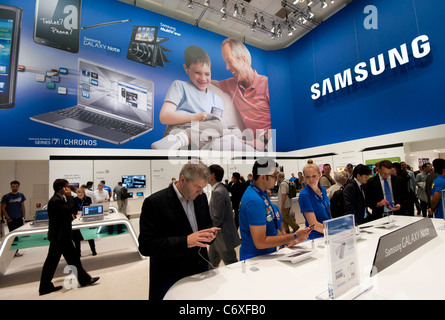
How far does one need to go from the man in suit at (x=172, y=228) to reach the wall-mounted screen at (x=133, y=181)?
7.19 metres

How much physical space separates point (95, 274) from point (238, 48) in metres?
11.1

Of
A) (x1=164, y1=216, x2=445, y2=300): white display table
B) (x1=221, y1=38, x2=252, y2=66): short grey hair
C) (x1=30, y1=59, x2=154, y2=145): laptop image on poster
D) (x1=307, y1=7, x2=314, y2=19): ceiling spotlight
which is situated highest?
(x1=307, y1=7, x2=314, y2=19): ceiling spotlight

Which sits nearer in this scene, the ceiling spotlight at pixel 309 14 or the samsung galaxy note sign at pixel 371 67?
the samsung galaxy note sign at pixel 371 67

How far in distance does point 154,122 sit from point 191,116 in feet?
5.08

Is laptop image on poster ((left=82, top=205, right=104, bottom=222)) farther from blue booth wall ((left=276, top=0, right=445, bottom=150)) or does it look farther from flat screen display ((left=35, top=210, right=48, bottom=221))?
blue booth wall ((left=276, top=0, right=445, bottom=150))

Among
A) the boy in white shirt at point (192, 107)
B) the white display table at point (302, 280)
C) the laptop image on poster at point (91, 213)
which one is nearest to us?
the white display table at point (302, 280)

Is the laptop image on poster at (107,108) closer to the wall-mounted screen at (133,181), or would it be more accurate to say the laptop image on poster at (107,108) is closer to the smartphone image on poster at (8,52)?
the smartphone image on poster at (8,52)

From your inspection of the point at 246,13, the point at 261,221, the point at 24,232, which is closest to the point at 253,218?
the point at 261,221

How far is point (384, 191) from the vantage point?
3291mm

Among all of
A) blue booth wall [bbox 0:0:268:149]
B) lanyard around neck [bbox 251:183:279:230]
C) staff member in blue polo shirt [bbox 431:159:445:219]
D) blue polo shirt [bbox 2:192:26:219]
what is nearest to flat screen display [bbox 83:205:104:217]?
blue polo shirt [bbox 2:192:26:219]

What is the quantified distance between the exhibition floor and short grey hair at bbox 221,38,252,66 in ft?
32.6

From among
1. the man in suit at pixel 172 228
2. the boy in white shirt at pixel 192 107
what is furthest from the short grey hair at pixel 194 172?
the boy in white shirt at pixel 192 107

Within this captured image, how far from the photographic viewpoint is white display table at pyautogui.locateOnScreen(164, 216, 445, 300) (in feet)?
3.60

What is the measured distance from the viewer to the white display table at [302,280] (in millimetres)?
1097
